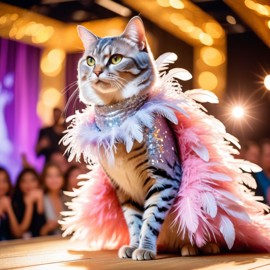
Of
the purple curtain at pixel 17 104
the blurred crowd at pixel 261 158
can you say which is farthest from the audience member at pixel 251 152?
the purple curtain at pixel 17 104

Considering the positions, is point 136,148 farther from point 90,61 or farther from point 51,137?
point 51,137

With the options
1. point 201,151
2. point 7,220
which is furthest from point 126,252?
point 7,220

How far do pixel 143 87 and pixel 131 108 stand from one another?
6 centimetres

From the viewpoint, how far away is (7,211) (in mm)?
2395

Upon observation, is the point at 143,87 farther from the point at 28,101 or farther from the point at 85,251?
the point at 28,101

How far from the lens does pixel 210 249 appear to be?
1.13m

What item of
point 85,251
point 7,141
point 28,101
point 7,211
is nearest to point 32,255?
point 85,251

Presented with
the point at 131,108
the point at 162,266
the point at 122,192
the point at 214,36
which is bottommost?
the point at 162,266

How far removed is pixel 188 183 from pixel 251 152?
6.23ft

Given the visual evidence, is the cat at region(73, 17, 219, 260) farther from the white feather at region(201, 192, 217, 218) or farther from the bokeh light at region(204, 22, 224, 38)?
the bokeh light at region(204, 22, 224, 38)

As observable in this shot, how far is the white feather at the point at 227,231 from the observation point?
1.05 metres

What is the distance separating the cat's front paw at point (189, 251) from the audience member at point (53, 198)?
1431 millimetres

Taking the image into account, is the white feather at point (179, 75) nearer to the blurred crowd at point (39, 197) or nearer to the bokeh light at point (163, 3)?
the blurred crowd at point (39, 197)

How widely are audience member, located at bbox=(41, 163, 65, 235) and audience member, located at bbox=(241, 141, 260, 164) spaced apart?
1091 mm
